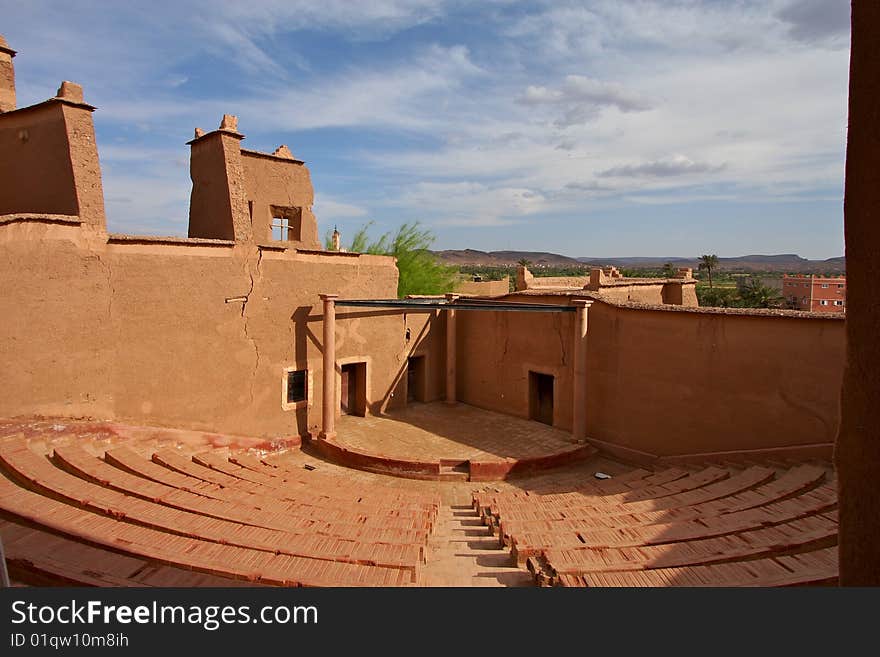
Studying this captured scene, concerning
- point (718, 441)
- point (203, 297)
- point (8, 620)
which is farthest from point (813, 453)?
point (203, 297)

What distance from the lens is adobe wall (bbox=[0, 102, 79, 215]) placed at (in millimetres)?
10836

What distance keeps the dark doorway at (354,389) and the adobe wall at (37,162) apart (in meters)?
7.89

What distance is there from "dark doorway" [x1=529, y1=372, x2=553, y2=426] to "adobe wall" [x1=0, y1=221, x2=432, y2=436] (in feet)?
16.1

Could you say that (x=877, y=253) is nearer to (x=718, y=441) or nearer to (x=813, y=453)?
(x=813, y=453)

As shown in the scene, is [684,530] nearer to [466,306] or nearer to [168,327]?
[466,306]

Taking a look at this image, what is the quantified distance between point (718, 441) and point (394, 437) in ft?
25.7

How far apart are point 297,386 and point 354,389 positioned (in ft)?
Answer: 7.49

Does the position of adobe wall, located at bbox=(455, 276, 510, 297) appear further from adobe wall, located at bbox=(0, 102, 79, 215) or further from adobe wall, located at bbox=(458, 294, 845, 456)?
adobe wall, located at bbox=(0, 102, 79, 215)

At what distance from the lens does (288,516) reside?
24.6 feet

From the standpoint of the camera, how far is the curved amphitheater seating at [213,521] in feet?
17.7

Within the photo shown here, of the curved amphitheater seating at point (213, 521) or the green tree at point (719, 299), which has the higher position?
the green tree at point (719, 299)

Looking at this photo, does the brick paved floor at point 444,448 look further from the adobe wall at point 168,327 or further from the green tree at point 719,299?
the green tree at point 719,299

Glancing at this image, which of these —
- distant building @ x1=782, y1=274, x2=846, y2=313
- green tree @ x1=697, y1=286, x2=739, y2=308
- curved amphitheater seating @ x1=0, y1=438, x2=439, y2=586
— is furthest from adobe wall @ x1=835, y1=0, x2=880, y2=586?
distant building @ x1=782, y1=274, x2=846, y2=313

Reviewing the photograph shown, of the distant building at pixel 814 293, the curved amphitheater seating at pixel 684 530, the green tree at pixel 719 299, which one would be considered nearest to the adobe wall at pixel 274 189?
the curved amphitheater seating at pixel 684 530
